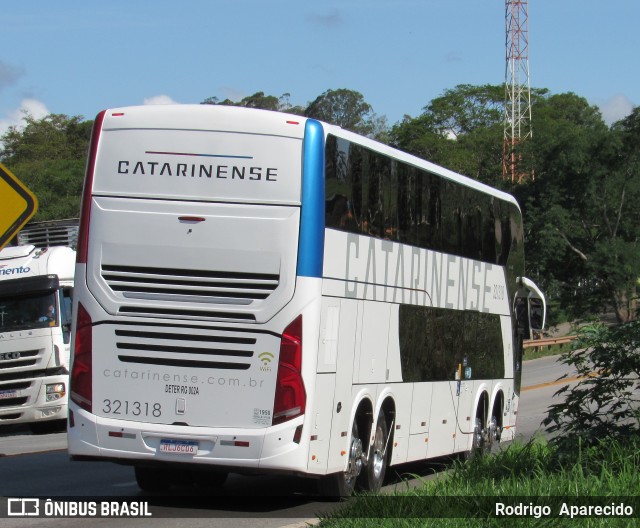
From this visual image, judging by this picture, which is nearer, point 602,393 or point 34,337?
point 602,393

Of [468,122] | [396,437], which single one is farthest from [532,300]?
[468,122]

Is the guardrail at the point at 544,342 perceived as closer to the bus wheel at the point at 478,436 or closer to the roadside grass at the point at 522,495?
the bus wheel at the point at 478,436

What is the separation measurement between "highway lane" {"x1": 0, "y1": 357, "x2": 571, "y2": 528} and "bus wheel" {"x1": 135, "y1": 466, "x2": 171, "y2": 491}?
0.11 meters

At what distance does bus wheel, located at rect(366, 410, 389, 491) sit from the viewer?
42.2 feet

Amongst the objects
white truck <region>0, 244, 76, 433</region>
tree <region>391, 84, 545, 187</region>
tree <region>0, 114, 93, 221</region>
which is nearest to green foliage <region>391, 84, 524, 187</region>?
tree <region>391, 84, 545, 187</region>

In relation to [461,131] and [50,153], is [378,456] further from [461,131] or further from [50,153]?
[461,131]

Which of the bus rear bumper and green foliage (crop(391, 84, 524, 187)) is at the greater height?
green foliage (crop(391, 84, 524, 187))

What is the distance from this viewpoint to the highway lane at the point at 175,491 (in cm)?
1107

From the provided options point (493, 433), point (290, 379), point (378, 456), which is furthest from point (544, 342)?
point (290, 379)

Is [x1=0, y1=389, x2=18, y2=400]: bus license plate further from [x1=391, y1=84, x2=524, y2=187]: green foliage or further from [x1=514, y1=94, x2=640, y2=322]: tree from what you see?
[x1=391, y1=84, x2=524, y2=187]: green foliage

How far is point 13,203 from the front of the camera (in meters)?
12.9

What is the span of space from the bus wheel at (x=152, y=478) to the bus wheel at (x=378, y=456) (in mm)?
2134

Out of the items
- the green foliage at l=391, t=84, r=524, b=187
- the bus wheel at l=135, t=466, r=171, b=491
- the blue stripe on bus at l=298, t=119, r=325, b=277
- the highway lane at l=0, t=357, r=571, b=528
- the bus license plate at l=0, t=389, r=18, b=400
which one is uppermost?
the green foliage at l=391, t=84, r=524, b=187

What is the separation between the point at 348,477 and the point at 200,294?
2.50 metres
